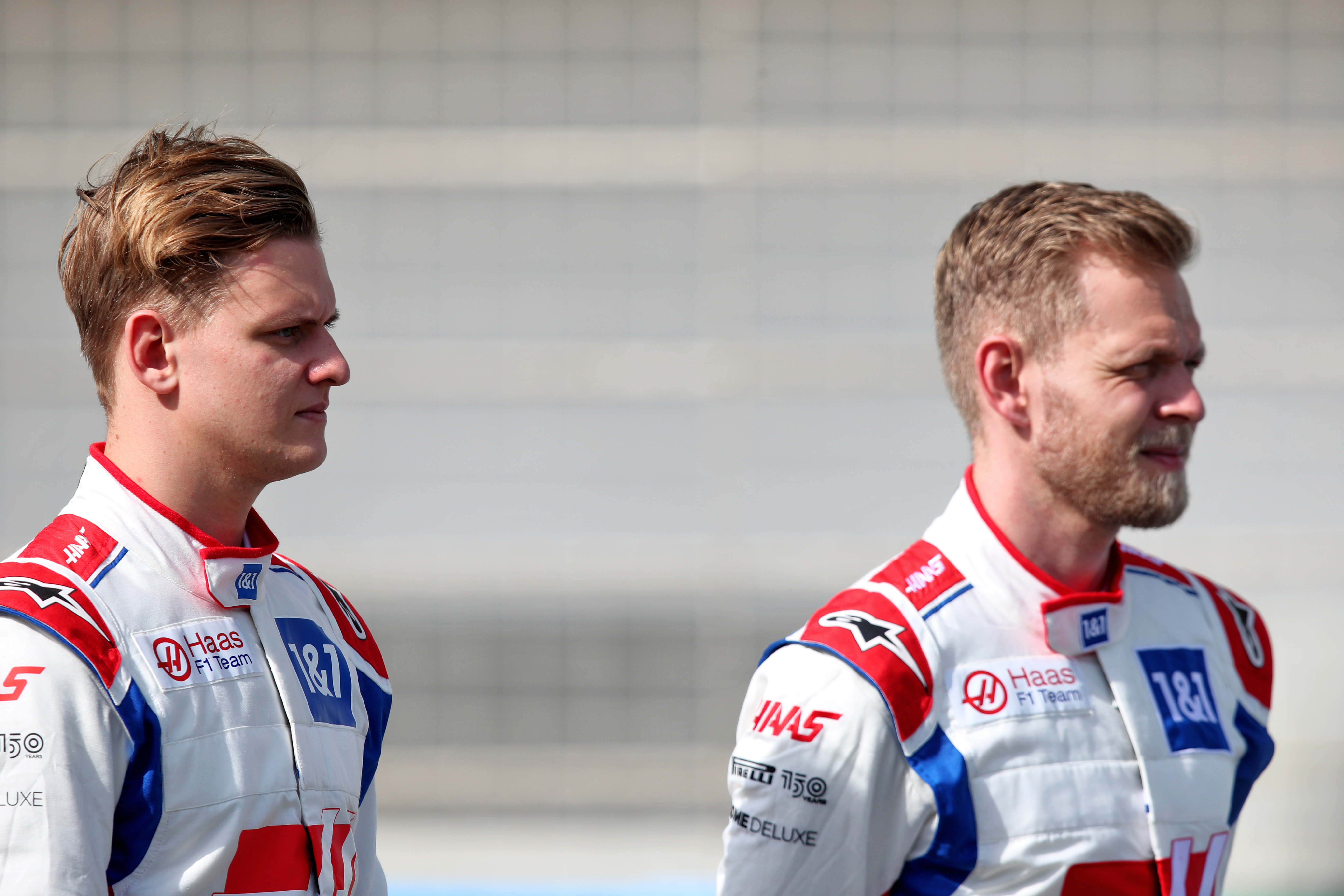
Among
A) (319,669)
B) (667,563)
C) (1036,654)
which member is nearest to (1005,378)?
(1036,654)

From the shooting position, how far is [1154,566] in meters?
2.52

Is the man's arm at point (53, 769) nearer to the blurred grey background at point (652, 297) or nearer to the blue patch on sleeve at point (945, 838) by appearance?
the blue patch on sleeve at point (945, 838)

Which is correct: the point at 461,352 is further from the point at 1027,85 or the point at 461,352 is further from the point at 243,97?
the point at 1027,85

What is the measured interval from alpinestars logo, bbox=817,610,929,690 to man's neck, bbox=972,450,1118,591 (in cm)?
31

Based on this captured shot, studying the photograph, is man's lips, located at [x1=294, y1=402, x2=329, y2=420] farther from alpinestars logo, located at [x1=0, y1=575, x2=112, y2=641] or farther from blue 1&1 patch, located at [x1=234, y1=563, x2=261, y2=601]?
alpinestars logo, located at [x1=0, y1=575, x2=112, y2=641]

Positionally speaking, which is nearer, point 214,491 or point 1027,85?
point 214,491

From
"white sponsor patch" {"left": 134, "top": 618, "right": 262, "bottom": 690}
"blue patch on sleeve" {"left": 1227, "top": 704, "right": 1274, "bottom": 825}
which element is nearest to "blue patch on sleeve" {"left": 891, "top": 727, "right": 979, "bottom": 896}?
"blue patch on sleeve" {"left": 1227, "top": 704, "right": 1274, "bottom": 825}

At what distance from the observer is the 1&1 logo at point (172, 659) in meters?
1.81

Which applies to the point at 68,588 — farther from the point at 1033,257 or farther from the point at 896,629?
the point at 1033,257

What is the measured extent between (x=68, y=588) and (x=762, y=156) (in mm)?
5687

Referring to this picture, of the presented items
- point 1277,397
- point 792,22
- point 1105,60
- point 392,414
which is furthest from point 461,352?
point 1277,397

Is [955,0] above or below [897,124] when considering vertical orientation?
above

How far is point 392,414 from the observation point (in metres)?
7.04

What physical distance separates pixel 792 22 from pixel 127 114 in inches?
139
